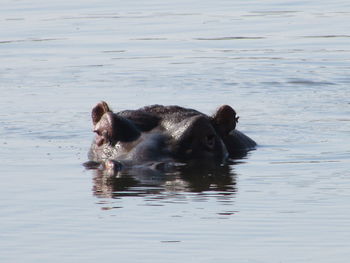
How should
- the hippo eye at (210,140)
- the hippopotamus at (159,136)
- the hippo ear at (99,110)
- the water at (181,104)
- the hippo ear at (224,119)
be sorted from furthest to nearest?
the hippo ear at (99,110) < the hippo ear at (224,119) < the hippo eye at (210,140) < the hippopotamus at (159,136) < the water at (181,104)

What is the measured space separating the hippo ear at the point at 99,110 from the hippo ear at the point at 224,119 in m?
0.97

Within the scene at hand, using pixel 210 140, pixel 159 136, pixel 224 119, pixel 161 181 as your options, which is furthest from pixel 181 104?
pixel 161 181

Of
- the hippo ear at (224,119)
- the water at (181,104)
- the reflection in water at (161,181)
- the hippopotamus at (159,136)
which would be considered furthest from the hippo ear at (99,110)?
the hippo ear at (224,119)

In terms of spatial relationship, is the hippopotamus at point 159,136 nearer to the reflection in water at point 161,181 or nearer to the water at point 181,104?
the reflection in water at point 161,181

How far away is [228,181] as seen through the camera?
1053 cm

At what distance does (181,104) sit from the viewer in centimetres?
1471

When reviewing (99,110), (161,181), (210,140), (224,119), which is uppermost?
(99,110)

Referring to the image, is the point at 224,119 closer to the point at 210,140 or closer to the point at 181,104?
the point at 210,140

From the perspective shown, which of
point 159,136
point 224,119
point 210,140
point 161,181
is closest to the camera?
point 161,181

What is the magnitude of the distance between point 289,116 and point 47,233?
6193mm

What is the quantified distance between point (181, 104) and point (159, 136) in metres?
3.58

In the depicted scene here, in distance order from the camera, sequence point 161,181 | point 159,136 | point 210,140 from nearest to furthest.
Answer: point 161,181
point 159,136
point 210,140

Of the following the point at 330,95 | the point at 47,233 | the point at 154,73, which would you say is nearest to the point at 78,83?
the point at 154,73

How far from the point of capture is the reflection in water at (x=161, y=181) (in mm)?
10000
